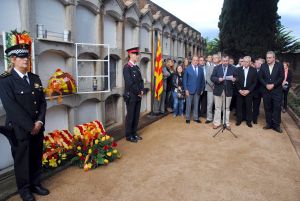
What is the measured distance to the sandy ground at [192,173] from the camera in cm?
335

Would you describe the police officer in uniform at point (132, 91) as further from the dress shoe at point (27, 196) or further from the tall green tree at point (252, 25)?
the tall green tree at point (252, 25)

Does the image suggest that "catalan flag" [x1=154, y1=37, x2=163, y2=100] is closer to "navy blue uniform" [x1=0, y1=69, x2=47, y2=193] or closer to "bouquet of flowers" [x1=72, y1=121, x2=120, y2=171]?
"bouquet of flowers" [x1=72, y1=121, x2=120, y2=171]

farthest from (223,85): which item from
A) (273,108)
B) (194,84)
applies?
(273,108)

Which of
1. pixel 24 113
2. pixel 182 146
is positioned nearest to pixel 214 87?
pixel 182 146

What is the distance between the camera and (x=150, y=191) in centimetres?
342

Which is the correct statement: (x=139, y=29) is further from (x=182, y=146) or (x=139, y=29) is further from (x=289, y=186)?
(x=289, y=186)

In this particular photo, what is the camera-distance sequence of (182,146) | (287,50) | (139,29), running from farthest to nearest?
(287,50) → (139,29) → (182,146)

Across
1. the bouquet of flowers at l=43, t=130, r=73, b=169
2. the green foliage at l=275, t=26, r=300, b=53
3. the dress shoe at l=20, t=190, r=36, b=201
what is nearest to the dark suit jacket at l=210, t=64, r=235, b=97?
the bouquet of flowers at l=43, t=130, r=73, b=169

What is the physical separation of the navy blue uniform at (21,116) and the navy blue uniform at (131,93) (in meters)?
2.23

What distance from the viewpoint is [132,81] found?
5305 mm

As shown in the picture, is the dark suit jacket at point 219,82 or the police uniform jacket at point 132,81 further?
the dark suit jacket at point 219,82

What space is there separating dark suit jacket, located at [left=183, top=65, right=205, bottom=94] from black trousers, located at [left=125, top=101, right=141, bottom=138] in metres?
1.95

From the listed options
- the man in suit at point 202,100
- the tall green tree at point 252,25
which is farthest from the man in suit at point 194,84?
the tall green tree at point 252,25

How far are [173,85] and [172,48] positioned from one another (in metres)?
3.00
